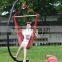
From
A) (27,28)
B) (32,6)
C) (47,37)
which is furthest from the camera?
(32,6)

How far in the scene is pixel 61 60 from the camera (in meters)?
10.1

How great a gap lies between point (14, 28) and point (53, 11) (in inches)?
498

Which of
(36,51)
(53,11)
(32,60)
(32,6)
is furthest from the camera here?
(53,11)

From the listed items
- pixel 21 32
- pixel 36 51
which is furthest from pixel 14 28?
pixel 36 51

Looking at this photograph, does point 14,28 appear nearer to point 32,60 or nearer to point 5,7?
point 32,60

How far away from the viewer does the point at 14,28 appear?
7988 millimetres

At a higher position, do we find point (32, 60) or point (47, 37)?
point (47, 37)

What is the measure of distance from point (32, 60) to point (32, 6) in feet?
24.8

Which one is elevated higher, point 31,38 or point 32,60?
point 31,38

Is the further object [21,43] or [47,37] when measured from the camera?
[47,37]

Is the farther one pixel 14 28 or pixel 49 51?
pixel 49 51

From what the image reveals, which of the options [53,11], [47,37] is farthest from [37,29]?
[53,11]

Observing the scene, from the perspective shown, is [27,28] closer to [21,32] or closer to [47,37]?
[21,32]

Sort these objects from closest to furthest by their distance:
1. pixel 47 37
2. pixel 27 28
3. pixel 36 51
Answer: pixel 27 28 < pixel 47 37 < pixel 36 51
